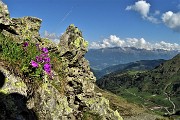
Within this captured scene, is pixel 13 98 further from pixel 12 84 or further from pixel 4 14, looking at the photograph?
pixel 4 14

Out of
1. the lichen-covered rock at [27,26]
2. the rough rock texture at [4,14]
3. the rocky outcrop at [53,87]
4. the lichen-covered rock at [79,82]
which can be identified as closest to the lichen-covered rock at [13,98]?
the rocky outcrop at [53,87]

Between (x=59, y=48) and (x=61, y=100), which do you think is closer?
(x=61, y=100)

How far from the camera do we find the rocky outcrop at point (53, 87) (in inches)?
656

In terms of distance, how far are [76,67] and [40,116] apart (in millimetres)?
12221

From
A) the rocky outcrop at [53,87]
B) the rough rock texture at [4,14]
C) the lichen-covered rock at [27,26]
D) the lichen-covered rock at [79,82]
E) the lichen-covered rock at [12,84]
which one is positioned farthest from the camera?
the lichen-covered rock at [27,26]

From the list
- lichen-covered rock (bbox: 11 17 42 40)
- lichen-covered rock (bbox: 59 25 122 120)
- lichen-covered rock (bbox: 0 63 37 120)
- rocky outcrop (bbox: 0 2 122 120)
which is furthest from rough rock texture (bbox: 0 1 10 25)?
lichen-covered rock (bbox: 0 63 37 120)

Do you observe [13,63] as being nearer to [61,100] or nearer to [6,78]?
[6,78]

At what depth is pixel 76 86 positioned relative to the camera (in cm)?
2481

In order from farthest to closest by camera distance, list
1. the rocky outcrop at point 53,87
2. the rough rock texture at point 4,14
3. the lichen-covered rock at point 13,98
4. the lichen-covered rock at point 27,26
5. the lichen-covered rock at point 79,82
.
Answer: the lichen-covered rock at point 27,26
the lichen-covered rock at point 79,82
the rough rock texture at point 4,14
the rocky outcrop at point 53,87
the lichen-covered rock at point 13,98

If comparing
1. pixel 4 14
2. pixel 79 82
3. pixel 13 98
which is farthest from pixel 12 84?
pixel 79 82

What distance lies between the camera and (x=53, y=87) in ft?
66.7

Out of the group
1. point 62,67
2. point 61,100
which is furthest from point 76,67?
point 61,100

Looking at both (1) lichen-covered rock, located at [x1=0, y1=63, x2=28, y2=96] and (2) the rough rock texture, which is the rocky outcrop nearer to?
(1) lichen-covered rock, located at [x1=0, y1=63, x2=28, y2=96]

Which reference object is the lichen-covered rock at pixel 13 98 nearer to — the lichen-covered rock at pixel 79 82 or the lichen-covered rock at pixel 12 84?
the lichen-covered rock at pixel 12 84
